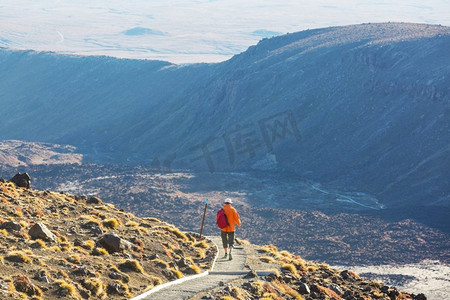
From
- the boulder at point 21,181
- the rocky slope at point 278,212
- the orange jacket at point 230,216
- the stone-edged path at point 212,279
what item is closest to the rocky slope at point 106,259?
the stone-edged path at point 212,279

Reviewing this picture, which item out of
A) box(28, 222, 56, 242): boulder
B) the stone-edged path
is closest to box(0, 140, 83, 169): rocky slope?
the stone-edged path

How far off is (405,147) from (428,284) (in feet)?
114

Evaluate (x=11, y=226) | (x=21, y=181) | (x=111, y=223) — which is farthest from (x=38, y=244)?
(x=21, y=181)

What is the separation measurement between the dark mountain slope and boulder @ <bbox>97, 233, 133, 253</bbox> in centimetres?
5227

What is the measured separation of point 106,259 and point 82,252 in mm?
559

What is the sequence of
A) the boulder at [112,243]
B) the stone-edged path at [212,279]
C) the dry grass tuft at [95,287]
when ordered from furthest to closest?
the boulder at [112,243] < the stone-edged path at [212,279] < the dry grass tuft at [95,287]

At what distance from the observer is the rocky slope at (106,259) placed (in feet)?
49.1

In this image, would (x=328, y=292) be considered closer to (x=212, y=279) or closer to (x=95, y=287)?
(x=212, y=279)

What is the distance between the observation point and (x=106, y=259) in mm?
17281

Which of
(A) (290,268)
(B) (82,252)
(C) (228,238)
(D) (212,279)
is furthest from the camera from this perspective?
(A) (290,268)

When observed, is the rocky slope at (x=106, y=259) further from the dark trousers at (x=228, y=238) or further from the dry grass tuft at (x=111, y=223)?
the dark trousers at (x=228, y=238)

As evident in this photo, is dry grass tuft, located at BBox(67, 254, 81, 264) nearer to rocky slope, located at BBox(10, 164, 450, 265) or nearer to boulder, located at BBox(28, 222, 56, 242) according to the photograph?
boulder, located at BBox(28, 222, 56, 242)

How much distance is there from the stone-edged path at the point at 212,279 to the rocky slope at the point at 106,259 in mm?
332

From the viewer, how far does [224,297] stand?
15844 millimetres
